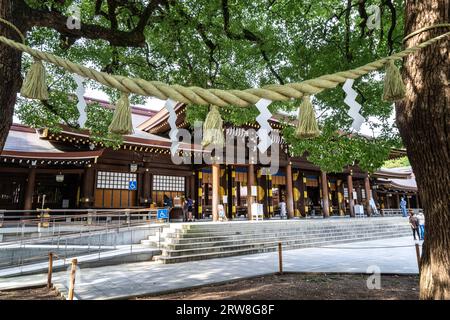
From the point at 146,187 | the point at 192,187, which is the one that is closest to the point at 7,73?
the point at 146,187

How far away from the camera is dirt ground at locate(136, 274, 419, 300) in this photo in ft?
15.2

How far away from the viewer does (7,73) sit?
8.60ft

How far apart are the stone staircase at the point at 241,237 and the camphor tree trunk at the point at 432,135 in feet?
22.4

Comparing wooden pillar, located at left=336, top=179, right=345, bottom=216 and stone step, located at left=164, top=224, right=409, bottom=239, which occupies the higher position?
wooden pillar, located at left=336, top=179, right=345, bottom=216

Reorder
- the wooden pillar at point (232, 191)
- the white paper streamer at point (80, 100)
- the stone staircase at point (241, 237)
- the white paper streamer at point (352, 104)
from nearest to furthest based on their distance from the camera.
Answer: the white paper streamer at point (80, 100) < the white paper streamer at point (352, 104) < the stone staircase at point (241, 237) < the wooden pillar at point (232, 191)

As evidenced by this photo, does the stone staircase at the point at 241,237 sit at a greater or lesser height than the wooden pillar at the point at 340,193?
lesser

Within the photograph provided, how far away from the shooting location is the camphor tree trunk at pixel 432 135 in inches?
103

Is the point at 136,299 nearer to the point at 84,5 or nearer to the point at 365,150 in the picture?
the point at 365,150

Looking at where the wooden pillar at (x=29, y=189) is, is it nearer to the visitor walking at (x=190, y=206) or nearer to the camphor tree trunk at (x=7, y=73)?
the visitor walking at (x=190, y=206)

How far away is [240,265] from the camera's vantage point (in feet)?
24.9

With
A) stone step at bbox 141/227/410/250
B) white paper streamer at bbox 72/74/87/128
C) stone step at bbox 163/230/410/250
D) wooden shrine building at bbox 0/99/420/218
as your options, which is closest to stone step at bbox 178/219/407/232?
stone step at bbox 141/227/410/250

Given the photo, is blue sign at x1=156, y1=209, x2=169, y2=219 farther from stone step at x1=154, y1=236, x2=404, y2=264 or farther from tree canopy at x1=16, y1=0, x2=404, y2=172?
tree canopy at x1=16, y1=0, x2=404, y2=172

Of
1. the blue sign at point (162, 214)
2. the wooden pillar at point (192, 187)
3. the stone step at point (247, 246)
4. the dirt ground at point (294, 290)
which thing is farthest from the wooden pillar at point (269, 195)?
the dirt ground at point (294, 290)
